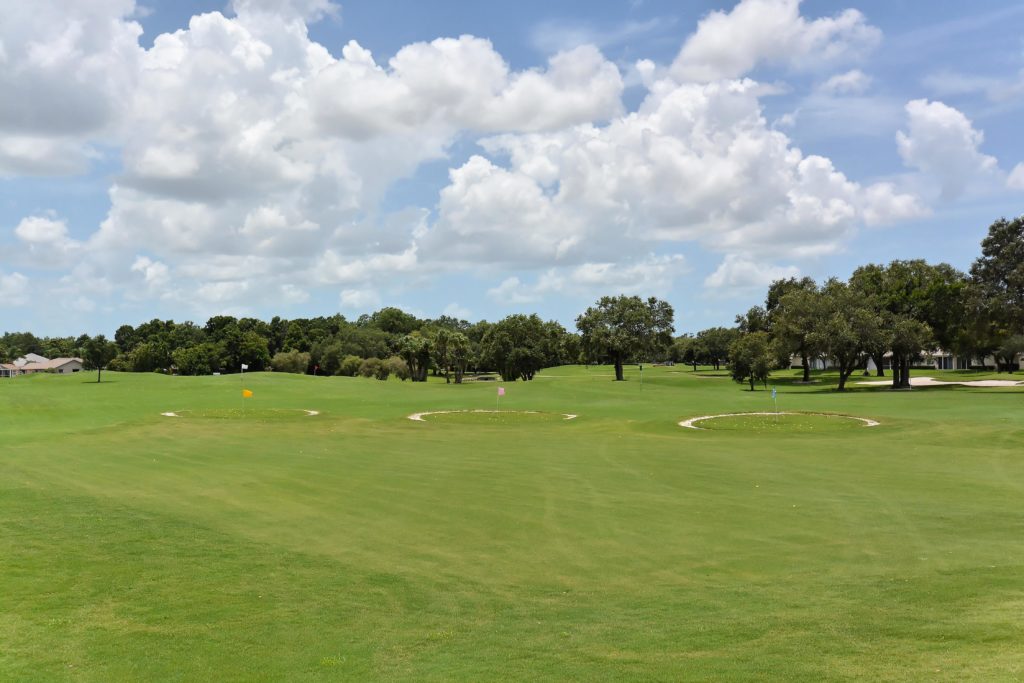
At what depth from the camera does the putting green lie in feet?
135

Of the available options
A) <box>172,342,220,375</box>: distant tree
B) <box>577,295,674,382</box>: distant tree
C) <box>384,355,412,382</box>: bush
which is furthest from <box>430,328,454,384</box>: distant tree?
<box>172,342,220,375</box>: distant tree

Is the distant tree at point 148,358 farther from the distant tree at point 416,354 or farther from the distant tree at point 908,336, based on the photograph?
the distant tree at point 908,336

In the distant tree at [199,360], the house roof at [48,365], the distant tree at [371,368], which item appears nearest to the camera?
the distant tree at [371,368]

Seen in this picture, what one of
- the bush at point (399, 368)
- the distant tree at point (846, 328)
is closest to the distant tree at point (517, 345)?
the bush at point (399, 368)

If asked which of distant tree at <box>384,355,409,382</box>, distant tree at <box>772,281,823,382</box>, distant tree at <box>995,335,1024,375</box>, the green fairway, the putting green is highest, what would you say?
distant tree at <box>772,281,823,382</box>

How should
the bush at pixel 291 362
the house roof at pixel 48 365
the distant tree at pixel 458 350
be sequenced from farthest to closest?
the house roof at pixel 48 365 → the bush at pixel 291 362 → the distant tree at pixel 458 350

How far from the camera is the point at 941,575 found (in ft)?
44.5

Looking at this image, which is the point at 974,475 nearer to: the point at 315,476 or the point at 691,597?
the point at 691,597

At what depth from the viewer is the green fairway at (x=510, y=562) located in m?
9.95

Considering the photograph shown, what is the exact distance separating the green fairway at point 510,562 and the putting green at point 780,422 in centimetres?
814

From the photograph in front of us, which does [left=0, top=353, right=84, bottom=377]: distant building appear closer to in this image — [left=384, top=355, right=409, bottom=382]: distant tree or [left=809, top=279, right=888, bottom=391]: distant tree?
[left=384, top=355, right=409, bottom=382]: distant tree

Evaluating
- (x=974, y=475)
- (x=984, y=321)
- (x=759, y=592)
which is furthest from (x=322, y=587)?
(x=984, y=321)

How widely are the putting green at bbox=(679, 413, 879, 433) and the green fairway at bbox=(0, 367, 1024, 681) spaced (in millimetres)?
8135

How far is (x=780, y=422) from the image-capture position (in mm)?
43875
